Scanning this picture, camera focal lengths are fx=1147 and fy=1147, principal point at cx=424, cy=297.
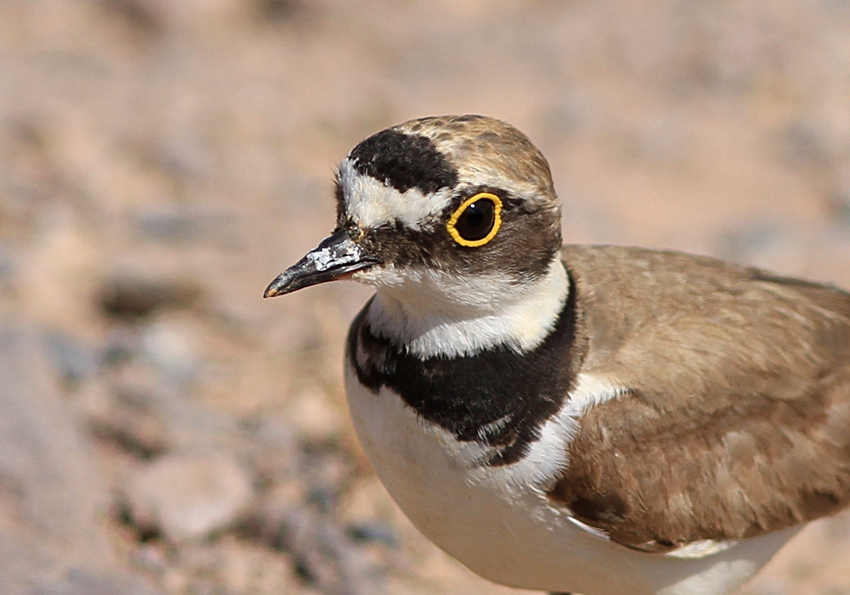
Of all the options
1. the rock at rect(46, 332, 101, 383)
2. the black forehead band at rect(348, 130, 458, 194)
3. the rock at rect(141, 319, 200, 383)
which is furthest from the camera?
the rock at rect(141, 319, 200, 383)

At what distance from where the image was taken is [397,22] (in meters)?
10.9

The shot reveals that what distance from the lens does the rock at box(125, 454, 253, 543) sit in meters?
5.60

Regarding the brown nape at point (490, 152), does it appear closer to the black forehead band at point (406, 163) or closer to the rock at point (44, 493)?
the black forehead band at point (406, 163)

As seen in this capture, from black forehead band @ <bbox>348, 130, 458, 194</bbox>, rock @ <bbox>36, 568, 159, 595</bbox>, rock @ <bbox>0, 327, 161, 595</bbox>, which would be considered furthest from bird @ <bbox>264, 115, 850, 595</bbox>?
rock @ <bbox>0, 327, 161, 595</bbox>

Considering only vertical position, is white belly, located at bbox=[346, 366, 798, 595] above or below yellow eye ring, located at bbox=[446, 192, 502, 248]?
below

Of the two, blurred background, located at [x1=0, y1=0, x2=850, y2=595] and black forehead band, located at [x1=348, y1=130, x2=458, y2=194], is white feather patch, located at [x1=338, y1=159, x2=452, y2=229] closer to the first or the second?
black forehead band, located at [x1=348, y1=130, x2=458, y2=194]

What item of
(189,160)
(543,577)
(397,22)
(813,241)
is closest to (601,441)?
(543,577)

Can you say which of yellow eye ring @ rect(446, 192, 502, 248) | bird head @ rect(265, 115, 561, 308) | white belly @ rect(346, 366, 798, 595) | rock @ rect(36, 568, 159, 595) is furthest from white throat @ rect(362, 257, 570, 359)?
rock @ rect(36, 568, 159, 595)

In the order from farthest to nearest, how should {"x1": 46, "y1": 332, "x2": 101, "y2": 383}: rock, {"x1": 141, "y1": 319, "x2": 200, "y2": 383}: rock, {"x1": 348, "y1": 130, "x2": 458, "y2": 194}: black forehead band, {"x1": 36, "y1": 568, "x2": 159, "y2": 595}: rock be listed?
{"x1": 141, "y1": 319, "x2": 200, "y2": 383}: rock, {"x1": 46, "y1": 332, "x2": 101, "y2": 383}: rock, {"x1": 36, "y1": 568, "x2": 159, "y2": 595}: rock, {"x1": 348, "y1": 130, "x2": 458, "y2": 194}: black forehead band

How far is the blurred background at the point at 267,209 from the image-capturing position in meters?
5.66

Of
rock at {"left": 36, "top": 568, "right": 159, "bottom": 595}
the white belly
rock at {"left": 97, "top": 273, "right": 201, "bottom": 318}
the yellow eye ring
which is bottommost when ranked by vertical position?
the white belly

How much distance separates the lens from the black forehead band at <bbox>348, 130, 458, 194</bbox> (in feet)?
12.4

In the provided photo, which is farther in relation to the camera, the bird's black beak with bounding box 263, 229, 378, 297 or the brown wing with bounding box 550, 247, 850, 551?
the brown wing with bounding box 550, 247, 850, 551

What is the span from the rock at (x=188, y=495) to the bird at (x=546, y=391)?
1.64 metres
